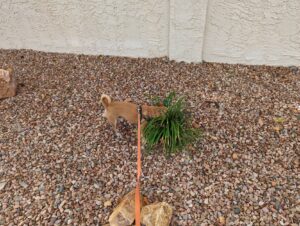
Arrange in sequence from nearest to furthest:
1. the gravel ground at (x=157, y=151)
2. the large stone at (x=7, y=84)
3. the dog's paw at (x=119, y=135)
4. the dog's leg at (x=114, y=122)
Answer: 1. the gravel ground at (x=157, y=151)
2. the dog's leg at (x=114, y=122)
3. the dog's paw at (x=119, y=135)
4. the large stone at (x=7, y=84)

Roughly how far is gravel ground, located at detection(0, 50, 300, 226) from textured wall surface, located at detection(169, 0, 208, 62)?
0.19m

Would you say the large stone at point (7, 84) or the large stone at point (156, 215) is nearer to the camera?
the large stone at point (156, 215)

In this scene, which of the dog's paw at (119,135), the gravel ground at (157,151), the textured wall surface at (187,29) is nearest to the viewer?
the gravel ground at (157,151)

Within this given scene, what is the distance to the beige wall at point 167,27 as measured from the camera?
3400 mm

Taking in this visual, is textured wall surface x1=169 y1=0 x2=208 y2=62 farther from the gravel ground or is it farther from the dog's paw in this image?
the dog's paw

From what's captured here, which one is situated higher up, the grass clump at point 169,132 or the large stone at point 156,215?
the grass clump at point 169,132

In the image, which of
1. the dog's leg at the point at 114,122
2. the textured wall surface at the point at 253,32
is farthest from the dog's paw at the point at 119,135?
the textured wall surface at the point at 253,32

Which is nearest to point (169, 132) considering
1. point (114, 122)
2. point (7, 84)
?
point (114, 122)

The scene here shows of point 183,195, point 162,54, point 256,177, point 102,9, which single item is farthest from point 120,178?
point 102,9

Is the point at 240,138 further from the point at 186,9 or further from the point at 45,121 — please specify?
the point at 45,121

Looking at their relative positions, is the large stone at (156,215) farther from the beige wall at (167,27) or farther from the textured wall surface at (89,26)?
the textured wall surface at (89,26)

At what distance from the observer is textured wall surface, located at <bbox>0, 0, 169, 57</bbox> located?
3.66m

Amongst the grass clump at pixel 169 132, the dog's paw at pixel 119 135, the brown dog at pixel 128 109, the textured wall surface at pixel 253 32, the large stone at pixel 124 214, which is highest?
the textured wall surface at pixel 253 32

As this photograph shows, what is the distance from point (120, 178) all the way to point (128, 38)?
2222 mm
